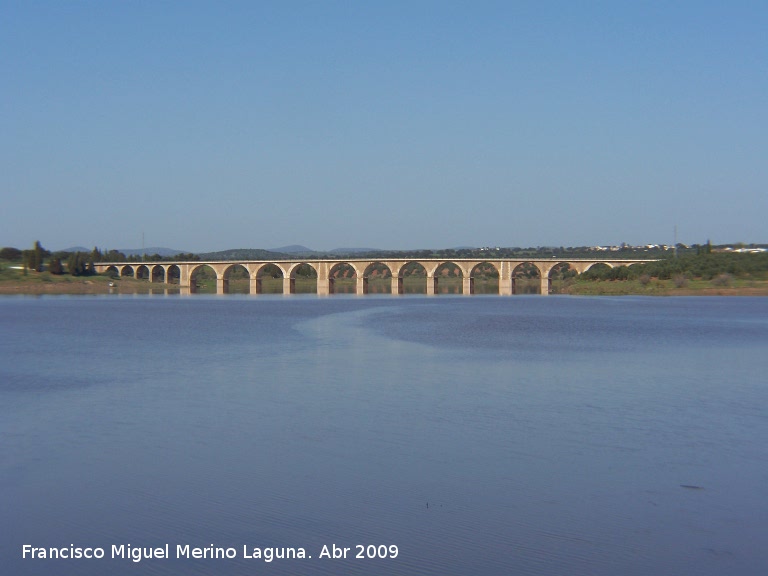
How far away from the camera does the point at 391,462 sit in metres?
13.2

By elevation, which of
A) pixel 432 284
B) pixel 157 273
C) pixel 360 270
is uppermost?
pixel 360 270

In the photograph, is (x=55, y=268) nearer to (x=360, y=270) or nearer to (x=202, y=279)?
(x=360, y=270)

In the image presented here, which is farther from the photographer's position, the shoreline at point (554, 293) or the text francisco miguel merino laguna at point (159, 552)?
the shoreline at point (554, 293)

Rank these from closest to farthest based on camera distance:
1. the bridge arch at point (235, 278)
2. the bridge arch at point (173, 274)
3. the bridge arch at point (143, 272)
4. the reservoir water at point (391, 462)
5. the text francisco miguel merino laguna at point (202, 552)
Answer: the text francisco miguel merino laguna at point (202, 552) < the reservoir water at point (391, 462) < the bridge arch at point (235, 278) < the bridge arch at point (143, 272) < the bridge arch at point (173, 274)

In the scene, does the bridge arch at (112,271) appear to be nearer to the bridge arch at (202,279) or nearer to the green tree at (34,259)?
the bridge arch at (202,279)

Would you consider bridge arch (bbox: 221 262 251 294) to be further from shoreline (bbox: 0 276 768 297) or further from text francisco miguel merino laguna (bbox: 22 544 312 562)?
text francisco miguel merino laguna (bbox: 22 544 312 562)

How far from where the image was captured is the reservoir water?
30.7 feet

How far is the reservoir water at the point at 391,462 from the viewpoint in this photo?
937cm

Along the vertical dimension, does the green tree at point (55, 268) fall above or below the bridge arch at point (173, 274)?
above

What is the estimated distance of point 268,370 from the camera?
2470 centimetres

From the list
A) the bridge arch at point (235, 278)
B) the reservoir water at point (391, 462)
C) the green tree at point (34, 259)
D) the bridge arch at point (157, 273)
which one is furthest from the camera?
the bridge arch at point (157, 273)

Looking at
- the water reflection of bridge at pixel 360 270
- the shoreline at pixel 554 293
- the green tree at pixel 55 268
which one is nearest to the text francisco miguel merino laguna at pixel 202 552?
the shoreline at pixel 554 293

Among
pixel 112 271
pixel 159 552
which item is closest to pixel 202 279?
pixel 112 271

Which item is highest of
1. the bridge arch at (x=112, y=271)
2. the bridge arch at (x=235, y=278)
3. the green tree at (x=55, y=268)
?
the green tree at (x=55, y=268)
